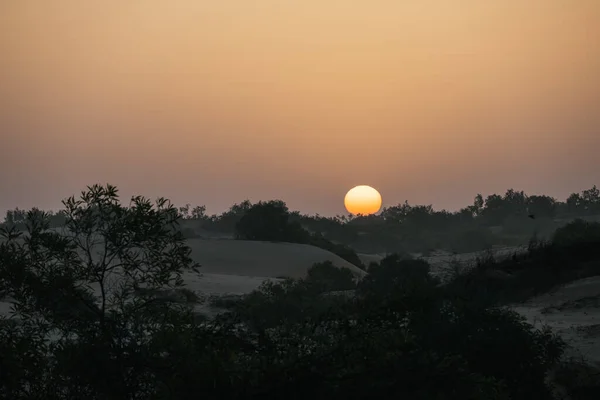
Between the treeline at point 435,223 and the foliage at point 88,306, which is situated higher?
the treeline at point 435,223

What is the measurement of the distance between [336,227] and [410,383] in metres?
91.5

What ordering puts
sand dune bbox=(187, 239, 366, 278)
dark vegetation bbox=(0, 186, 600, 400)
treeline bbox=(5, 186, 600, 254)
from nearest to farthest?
1. dark vegetation bbox=(0, 186, 600, 400)
2. sand dune bbox=(187, 239, 366, 278)
3. treeline bbox=(5, 186, 600, 254)

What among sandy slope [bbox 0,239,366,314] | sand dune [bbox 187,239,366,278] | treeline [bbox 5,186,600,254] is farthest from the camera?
treeline [bbox 5,186,600,254]

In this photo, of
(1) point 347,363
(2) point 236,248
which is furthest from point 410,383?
(2) point 236,248

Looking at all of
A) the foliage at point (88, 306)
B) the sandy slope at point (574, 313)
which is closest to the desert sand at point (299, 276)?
the sandy slope at point (574, 313)

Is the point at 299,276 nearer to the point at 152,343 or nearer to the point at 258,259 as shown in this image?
the point at 258,259


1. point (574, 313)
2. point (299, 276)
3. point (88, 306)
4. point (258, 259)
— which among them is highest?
point (258, 259)

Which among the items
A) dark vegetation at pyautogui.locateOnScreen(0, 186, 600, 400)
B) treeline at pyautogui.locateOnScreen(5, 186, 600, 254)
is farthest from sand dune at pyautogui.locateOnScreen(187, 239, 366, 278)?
dark vegetation at pyautogui.locateOnScreen(0, 186, 600, 400)

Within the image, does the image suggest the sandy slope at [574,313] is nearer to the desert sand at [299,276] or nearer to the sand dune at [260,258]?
the desert sand at [299,276]

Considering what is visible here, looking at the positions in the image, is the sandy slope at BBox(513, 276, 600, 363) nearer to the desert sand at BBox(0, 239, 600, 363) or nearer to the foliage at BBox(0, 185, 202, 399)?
the desert sand at BBox(0, 239, 600, 363)

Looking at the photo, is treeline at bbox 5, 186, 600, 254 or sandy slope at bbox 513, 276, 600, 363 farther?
treeline at bbox 5, 186, 600, 254

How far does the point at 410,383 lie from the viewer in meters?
12.6

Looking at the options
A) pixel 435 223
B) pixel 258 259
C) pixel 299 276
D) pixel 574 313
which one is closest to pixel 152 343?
pixel 574 313

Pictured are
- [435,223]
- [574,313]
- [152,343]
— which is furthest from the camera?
[435,223]
